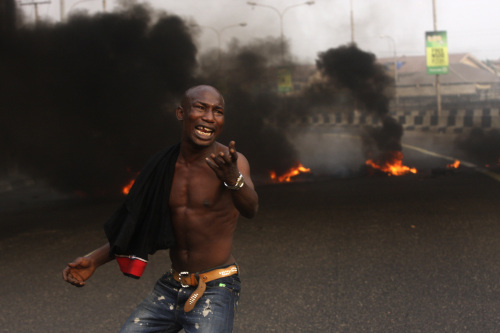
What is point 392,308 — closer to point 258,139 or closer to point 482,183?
point 482,183

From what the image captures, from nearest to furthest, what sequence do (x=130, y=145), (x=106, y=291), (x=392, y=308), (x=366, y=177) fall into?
(x=392, y=308) < (x=106, y=291) < (x=366, y=177) < (x=130, y=145)

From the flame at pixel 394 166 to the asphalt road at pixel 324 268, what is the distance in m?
3.87

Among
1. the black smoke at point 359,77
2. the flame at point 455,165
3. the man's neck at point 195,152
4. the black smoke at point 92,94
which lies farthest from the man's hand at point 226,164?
the black smoke at point 359,77

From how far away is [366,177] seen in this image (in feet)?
40.0

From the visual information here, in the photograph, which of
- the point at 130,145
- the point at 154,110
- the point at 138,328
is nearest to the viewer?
the point at 138,328

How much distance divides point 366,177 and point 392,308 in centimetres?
809

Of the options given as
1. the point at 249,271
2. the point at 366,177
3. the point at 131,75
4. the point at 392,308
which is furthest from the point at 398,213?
the point at 131,75

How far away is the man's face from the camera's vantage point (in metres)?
2.47

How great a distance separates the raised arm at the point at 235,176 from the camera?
2236mm

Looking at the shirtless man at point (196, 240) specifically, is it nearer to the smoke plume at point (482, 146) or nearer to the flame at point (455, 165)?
the flame at point (455, 165)

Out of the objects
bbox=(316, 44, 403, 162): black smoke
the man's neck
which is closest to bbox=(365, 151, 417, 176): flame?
bbox=(316, 44, 403, 162): black smoke

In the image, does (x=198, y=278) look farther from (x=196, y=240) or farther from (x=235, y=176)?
(x=235, y=176)

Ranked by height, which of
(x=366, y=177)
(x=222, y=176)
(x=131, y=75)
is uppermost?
(x=131, y=75)

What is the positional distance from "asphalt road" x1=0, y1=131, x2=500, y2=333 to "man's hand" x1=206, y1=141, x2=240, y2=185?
6.08ft
